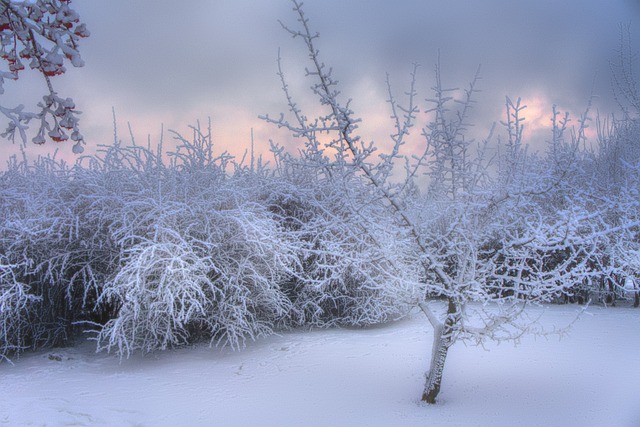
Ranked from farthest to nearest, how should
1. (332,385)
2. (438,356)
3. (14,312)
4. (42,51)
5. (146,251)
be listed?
(14,312) < (146,251) < (332,385) < (438,356) < (42,51)

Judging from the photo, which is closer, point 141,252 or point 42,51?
point 42,51

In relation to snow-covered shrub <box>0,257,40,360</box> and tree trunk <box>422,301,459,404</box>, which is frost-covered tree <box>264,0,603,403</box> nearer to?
tree trunk <box>422,301,459,404</box>

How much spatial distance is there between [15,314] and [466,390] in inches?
218

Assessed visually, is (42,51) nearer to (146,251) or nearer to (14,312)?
(146,251)

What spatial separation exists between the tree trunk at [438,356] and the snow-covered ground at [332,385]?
0.46ft

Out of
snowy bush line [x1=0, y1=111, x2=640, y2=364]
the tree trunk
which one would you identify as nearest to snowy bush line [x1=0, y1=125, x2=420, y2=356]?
snowy bush line [x1=0, y1=111, x2=640, y2=364]

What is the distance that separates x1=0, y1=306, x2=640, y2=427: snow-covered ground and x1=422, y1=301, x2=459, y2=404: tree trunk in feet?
0.46

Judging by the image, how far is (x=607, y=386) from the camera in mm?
4832

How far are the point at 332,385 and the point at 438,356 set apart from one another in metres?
1.28

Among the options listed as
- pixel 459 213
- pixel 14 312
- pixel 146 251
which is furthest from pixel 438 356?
pixel 14 312

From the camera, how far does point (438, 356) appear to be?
4426 mm

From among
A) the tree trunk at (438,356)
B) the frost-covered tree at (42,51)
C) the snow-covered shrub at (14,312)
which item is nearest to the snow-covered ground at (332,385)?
the tree trunk at (438,356)

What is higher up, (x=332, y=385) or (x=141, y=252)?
(x=141, y=252)

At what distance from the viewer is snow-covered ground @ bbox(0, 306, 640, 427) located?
14.3 feet
